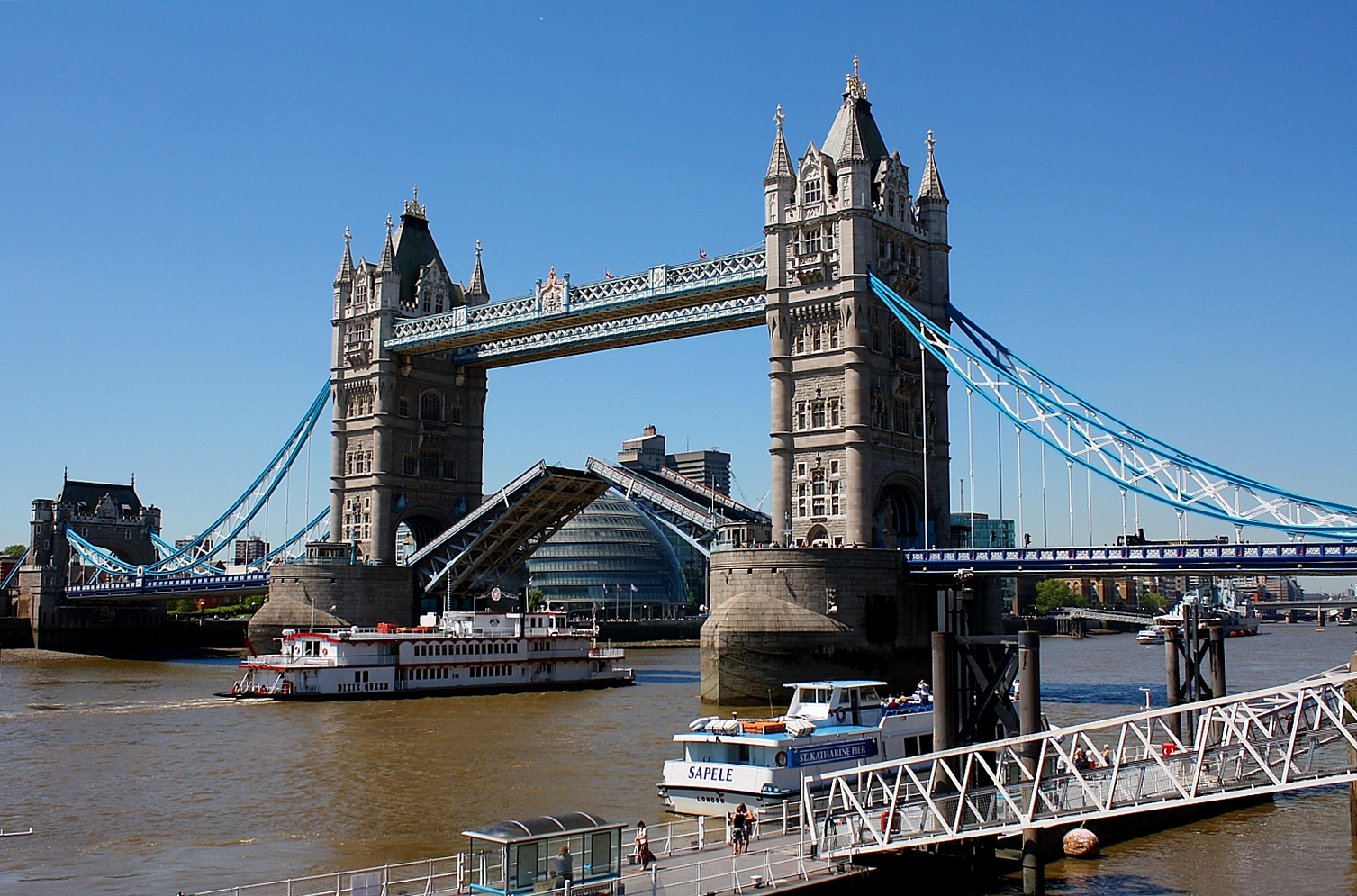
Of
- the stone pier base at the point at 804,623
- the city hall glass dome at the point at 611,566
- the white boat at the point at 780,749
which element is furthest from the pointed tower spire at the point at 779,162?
the city hall glass dome at the point at 611,566

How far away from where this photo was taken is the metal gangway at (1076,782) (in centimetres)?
2019

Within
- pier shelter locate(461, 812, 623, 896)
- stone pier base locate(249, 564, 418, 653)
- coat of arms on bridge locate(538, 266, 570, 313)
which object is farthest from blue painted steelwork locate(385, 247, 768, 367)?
pier shelter locate(461, 812, 623, 896)

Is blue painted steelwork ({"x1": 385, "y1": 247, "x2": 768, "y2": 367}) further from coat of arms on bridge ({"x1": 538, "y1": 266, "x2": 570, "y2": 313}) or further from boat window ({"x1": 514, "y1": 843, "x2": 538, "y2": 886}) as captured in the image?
boat window ({"x1": 514, "y1": 843, "x2": 538, "y2": 886})

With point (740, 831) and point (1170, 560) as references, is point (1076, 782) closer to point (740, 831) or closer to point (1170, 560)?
point (740, 831)

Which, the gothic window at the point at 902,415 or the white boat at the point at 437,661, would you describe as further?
the gothic window at the point at 902,415

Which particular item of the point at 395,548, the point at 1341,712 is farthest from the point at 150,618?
the point at 1341,712

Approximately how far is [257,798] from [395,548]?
54.5 metres

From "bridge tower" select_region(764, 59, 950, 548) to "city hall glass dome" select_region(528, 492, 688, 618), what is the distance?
72001 millimetres

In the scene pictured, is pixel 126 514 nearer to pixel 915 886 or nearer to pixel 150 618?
pixel 150 618

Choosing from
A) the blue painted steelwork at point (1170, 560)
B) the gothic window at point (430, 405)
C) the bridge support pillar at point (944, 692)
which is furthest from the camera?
the gothic window at point (430, 405)

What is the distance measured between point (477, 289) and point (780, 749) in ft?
223

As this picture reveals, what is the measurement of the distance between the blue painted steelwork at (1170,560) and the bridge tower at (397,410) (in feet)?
133

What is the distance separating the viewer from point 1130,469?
5769cm

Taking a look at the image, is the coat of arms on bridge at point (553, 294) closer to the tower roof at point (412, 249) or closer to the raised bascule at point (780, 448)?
the raised bascule at point (780, 448)
